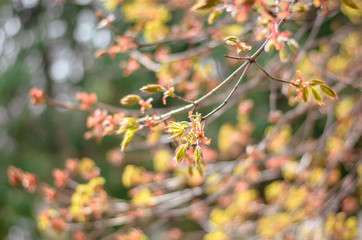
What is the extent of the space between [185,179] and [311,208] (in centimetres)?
90

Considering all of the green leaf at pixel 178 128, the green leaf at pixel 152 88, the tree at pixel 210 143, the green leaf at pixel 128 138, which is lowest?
the green leaf at pixel 178 128

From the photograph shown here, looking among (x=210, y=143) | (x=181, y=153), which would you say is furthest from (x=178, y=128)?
(x=210, y=143)

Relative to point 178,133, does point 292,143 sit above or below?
above

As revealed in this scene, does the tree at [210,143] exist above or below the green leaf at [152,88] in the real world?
above

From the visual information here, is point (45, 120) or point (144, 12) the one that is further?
point (45, 120)

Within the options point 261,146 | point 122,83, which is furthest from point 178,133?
point 122,83

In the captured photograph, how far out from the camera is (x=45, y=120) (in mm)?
7297

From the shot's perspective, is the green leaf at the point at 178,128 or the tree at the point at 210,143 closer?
the green leaf at the point at 178,128

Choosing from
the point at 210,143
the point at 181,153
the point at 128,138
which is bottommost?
the point at 181,153

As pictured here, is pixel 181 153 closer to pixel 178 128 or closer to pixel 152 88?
pixel 178 128

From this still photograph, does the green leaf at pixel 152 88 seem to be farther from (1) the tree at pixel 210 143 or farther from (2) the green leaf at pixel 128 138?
(2) the green leaf at pixel 128 138

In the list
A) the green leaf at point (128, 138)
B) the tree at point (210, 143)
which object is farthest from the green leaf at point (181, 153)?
the green leaf at point (128, 138)

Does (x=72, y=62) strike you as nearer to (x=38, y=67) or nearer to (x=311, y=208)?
(x=38, y=67)

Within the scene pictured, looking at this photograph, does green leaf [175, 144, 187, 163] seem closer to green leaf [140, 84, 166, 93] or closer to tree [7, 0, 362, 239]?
tree [7, 0, 362, 239]
